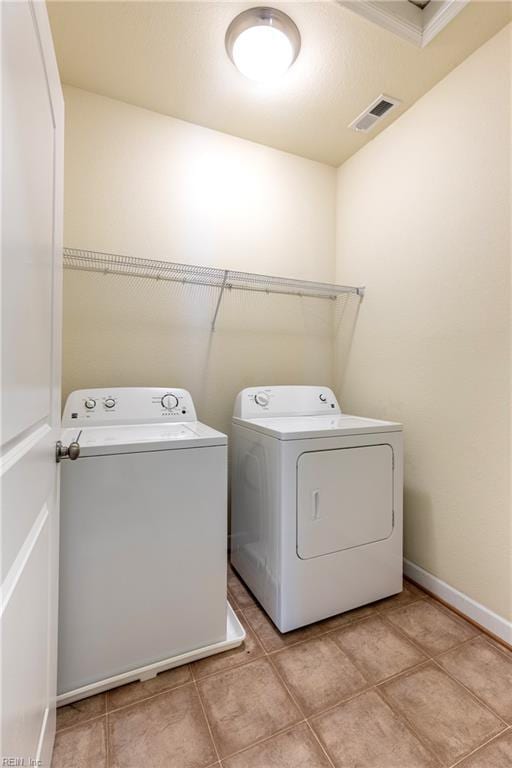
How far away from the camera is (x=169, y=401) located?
182 cm

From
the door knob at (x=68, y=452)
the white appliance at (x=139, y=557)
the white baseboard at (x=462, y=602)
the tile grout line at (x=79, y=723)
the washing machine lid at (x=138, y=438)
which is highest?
the door knob at (x=68, y=452)

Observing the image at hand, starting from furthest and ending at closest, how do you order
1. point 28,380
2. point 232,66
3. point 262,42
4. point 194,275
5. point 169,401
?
1. point 194,275
2. point 169,401
3. point 232,66
4. point 262,42
5. point 28,380

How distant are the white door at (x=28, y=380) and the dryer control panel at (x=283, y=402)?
1.10 m

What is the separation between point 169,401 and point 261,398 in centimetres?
52

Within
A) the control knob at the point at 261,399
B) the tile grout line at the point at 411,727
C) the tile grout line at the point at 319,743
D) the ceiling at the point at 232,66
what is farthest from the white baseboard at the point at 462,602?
the ceiling at the point at 232,66

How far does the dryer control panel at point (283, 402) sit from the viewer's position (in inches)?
77.1

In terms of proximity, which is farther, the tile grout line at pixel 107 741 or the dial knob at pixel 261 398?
the dial knob at pixel 261 398

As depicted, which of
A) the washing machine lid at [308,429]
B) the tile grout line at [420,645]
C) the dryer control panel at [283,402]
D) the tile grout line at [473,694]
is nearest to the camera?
the tile grout line at [473,694]

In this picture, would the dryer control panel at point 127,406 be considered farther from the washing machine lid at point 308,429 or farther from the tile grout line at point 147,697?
the tile grout line at point 147,697

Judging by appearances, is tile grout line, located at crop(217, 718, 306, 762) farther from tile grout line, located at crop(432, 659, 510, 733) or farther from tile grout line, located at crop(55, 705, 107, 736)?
tile grout line, located at crop(432, 659, 510, 733)

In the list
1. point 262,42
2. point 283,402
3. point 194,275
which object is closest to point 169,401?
Answer: point 283,402

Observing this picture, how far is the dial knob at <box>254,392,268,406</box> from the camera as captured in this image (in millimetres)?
1983

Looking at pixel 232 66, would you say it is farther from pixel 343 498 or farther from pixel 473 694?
pixel 473 694

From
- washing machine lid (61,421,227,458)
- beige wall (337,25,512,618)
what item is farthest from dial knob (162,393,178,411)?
beige wall (337,25,512,618)
